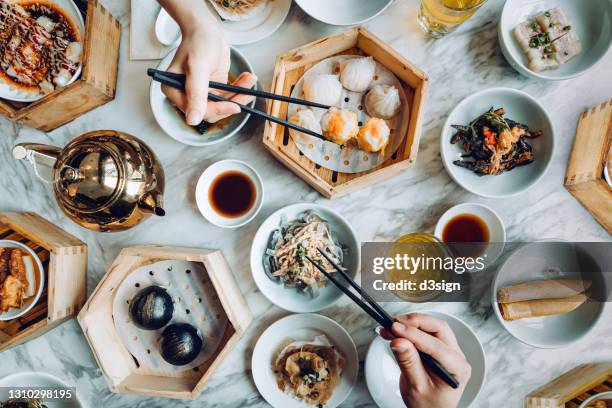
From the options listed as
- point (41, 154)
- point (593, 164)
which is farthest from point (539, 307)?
point (41, 154)

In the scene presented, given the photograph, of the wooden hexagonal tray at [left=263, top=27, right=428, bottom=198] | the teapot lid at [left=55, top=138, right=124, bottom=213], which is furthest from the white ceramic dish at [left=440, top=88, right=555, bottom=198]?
the teapot lid at [left=55, top=138, right=124, bottom=213]

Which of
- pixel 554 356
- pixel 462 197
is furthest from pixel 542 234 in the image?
pixel 554 356

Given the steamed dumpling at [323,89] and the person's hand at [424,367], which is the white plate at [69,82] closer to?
the steamed dumpling at [323,89]

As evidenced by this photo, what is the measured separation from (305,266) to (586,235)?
136 cm

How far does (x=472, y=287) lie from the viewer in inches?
80.5

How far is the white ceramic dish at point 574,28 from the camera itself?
1.97 metres

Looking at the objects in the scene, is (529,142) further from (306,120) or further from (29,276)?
(29,276)

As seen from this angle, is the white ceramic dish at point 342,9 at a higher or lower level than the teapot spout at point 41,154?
higher

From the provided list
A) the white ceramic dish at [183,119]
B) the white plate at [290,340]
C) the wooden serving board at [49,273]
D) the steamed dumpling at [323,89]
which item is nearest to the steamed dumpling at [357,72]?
the steamed dumpling at [323,89]

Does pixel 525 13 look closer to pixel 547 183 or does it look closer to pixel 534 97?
pixel 534 97

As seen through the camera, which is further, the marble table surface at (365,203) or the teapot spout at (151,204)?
the marble table surface at (365,203)

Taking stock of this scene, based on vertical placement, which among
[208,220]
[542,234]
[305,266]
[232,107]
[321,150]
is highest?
[232,107]

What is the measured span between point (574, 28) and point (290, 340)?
199 cm

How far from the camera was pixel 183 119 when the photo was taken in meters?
2.03
